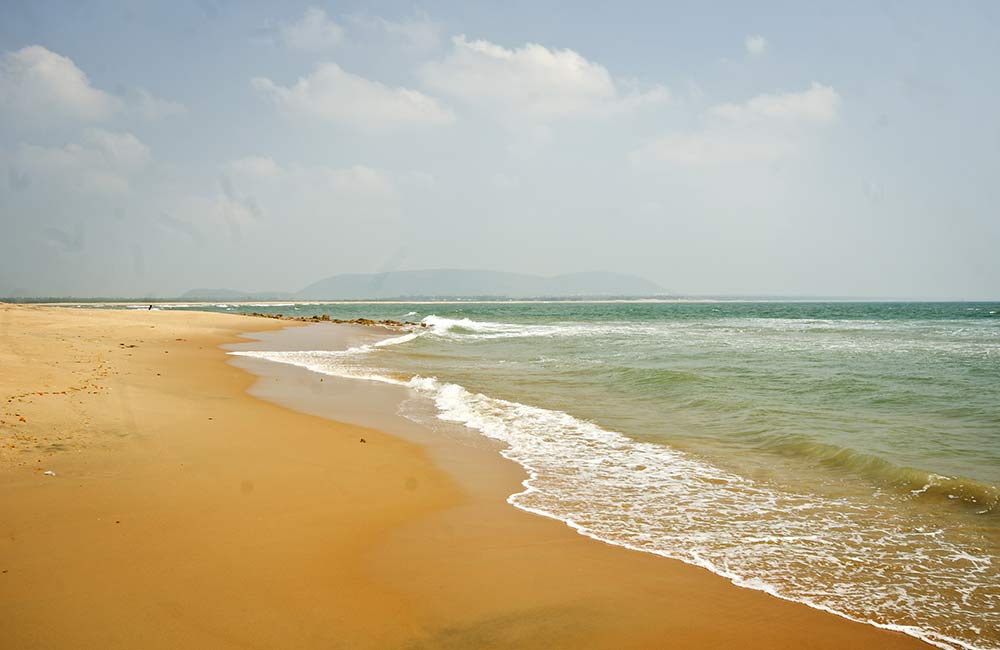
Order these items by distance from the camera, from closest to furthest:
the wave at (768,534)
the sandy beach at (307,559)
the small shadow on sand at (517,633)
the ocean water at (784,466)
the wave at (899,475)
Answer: the small shadow on sand at (517,633), the sandy beach at (307,559), the wave at (768,534), the ocean water at (784,466), the wave at (899,475)

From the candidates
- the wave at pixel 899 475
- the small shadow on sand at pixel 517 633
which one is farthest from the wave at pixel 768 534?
the small shadow on sand at pixel 517 633

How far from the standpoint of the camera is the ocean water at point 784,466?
443cm

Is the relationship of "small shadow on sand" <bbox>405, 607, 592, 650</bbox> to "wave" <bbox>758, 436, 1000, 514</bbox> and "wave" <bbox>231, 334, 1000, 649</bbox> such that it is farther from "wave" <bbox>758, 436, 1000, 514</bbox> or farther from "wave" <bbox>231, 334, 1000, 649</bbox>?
"wave" <bbox>758, 436, 1000, 514</bbox>

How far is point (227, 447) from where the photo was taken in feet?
24.7

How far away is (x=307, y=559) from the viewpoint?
14.4 feet

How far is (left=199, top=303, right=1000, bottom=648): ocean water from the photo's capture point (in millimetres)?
4426

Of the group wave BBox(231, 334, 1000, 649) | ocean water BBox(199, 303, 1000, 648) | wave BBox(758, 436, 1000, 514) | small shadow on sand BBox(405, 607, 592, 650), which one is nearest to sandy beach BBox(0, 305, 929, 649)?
small shadow on sand BBox(405, 607, 592, 650)

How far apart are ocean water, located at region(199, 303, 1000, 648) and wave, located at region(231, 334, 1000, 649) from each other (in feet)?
0.06

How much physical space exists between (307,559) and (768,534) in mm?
3867

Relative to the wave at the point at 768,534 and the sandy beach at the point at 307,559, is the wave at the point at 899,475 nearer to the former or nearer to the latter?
the wave at the point at 768,534

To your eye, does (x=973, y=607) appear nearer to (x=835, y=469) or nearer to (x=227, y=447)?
(x=835, y=469)

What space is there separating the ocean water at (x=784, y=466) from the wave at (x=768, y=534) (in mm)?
20

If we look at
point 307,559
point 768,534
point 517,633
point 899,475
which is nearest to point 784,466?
point 899,475

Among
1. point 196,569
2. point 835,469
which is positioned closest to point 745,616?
point 196,569
